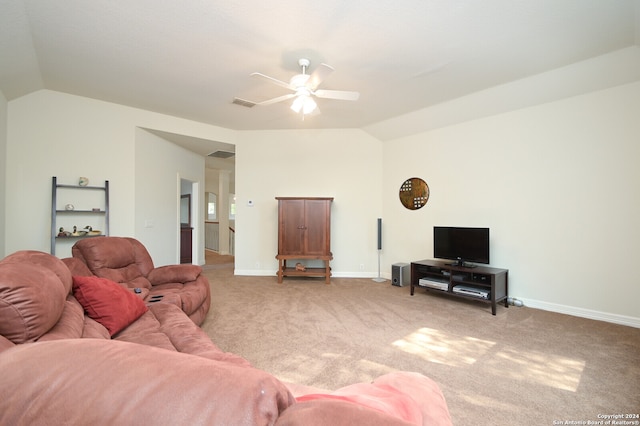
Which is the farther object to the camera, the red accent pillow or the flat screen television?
the flat screen television

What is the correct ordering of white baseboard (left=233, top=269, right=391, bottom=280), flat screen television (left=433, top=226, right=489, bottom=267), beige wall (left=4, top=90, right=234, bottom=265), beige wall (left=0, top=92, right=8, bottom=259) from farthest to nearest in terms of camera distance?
white baseboard (left=233, top=269, right=391, bottom=280)
flat screen television (left=433, top=226, right=489, bottom=267)
beige wall (left=4, top=90, right=234, bottom=265)
beige wall (left=0, top=92, right=8, bottom=259)

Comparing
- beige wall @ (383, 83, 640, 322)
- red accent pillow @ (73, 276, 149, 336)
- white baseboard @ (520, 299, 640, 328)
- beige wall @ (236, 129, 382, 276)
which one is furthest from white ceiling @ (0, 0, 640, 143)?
white baseboard @ (520, 299, 640, 328)

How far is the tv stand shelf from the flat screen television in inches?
5.3

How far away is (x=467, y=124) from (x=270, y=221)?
3.68m

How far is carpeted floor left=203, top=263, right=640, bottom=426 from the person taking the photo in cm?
186

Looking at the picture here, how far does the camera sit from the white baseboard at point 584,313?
3.04 meters

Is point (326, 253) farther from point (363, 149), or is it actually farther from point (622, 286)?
point (622, 286)

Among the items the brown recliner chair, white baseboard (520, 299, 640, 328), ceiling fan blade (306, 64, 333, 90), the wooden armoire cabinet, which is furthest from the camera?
the wooden armoire cabinet

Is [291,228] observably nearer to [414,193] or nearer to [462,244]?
[414,193]

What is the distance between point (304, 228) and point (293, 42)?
294 centimetres

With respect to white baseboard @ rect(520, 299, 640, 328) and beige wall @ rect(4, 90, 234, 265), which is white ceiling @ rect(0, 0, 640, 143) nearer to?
beige wall @ rect(4, 90, 234, 265)

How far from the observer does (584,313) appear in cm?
330

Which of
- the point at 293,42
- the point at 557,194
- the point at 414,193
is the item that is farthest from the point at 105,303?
the point at 557,194

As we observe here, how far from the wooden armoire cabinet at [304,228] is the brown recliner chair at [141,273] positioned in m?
1.88
